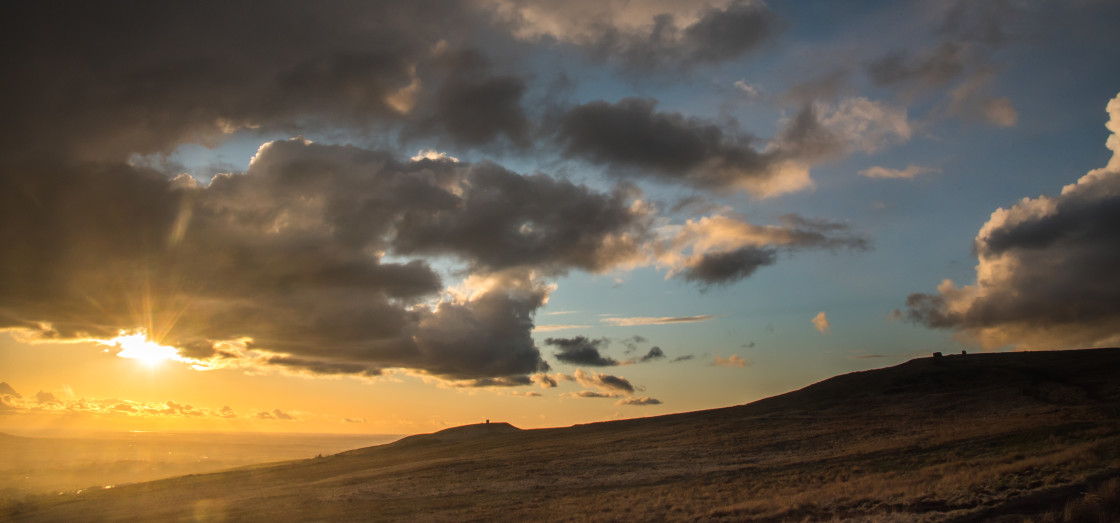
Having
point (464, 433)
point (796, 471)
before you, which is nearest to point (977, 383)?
point (796, 471)

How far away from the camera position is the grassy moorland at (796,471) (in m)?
25.8

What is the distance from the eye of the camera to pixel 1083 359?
3290 inches

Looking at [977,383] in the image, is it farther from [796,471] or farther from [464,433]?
[464,433]

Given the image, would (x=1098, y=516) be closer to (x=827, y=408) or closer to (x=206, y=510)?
(x=206, y=510)

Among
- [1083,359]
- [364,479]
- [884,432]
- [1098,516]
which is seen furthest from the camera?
[1083,359]

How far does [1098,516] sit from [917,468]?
17.3 metres

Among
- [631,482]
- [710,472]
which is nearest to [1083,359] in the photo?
[710,472]

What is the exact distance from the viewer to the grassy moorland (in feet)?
84.5

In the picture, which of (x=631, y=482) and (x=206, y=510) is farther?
(x=206, y=510)

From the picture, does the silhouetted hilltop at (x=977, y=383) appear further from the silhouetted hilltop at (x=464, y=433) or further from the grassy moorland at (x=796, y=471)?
the silhouetted hilltop at (x=464, y=433)

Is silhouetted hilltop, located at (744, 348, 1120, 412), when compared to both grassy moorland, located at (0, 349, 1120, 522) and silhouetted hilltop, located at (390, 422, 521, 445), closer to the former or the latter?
grassy moorland, located at (0, 349, 1120, 522)

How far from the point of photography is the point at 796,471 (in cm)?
3962

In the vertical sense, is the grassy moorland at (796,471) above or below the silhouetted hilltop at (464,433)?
above

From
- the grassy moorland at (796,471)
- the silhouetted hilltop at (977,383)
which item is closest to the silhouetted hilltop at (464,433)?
the grassy moorland at (796,471)
